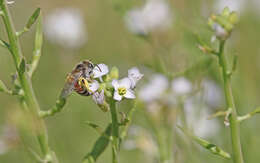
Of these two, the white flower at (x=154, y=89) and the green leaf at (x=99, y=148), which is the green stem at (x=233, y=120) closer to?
the green leaf at (x=99, y=148)

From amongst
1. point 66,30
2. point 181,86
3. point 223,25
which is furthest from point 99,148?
point 66,30

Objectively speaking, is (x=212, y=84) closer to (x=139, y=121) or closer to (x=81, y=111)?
(x=139, y=121)

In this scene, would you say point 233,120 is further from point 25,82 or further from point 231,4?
point 231,4

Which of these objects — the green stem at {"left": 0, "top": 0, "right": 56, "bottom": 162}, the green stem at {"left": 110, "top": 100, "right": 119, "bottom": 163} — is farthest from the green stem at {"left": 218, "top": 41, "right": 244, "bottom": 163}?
the green stem at {"left": 0, "top": 0, "right": 56, "bottom": 162}

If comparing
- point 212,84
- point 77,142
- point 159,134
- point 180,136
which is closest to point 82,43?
point 77,142

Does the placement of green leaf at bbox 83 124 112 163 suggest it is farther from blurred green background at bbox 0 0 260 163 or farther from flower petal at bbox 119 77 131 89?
blurred green background at bbox 0 0 260 163

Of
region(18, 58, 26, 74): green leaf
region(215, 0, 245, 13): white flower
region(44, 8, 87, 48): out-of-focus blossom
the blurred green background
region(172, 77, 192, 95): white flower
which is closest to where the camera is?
region(18, 58, 26, 74): green leaf

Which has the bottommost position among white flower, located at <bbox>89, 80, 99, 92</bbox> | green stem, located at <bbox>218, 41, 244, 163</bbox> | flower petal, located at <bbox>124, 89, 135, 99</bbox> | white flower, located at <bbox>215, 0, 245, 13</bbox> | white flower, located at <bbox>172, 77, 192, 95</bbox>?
white flower, located at <bbox>172, 77, 192, 95</bbox>

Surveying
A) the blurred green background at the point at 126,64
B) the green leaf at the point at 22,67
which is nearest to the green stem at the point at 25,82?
the green leaf at the point at 22,67
